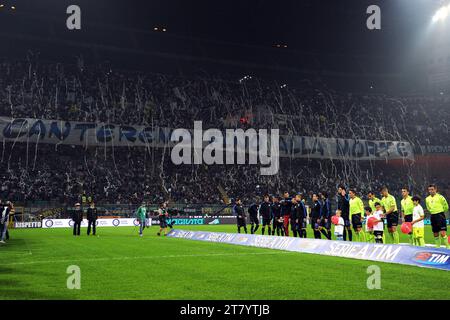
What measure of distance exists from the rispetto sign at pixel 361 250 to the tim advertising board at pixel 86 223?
22.7 m

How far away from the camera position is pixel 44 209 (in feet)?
137

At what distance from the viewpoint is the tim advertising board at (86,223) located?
4138cm

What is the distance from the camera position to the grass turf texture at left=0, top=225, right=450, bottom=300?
976 cm

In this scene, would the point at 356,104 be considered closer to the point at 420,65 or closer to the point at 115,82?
the point at 420,65

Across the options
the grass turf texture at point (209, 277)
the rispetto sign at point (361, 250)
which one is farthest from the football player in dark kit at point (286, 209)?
the grass turf texture at point (209, 277)

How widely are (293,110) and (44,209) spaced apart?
29.8m

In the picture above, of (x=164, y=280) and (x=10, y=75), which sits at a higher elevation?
(x=10, y=75)

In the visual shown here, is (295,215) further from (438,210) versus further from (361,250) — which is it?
(361,250)

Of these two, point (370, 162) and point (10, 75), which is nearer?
point (10, 75)

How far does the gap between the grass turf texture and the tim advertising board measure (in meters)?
24.1

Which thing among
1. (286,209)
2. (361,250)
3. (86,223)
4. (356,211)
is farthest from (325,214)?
(86,223)

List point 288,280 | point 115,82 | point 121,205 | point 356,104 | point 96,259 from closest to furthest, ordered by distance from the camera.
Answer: point 288,280 < point 96,259 < point 121,205 < point 115,82 < point 356,104

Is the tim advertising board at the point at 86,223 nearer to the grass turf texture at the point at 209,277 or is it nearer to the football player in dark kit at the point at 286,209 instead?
the football player in dark kit at the point at 286,209

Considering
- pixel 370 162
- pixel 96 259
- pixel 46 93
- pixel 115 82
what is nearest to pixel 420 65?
pixel 370 162
